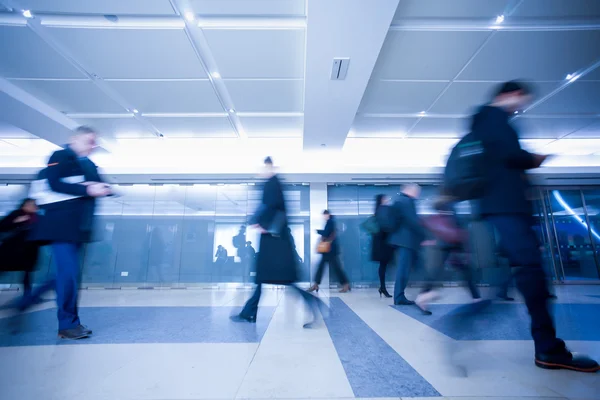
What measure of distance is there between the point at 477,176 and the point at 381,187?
7.48 meters

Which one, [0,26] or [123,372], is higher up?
[0,26]

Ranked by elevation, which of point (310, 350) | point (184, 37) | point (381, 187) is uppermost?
point (184, 37)

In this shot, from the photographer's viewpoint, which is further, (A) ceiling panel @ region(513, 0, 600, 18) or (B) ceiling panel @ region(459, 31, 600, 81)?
(B) ceiling panel @ region(459, 31, 600, 81)

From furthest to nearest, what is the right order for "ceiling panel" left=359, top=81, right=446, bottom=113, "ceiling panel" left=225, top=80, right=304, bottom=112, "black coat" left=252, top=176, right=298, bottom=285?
"ceiling panel" left=359, top=81, right=446, bottom=113 < "ceiling panel" left=225, top=80, right=304, bottom=112 < "black coat" left=252, top=176, right=298, bottom=285

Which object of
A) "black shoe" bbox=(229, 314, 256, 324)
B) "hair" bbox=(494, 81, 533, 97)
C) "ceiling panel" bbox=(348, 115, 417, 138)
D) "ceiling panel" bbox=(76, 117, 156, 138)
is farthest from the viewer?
"ceiling panel" bbox=(348, 115, 417, 138)

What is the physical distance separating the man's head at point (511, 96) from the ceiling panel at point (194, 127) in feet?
17.0

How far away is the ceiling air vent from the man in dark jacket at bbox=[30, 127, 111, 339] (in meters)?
3.27

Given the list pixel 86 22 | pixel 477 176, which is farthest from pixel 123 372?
pixel 86 22

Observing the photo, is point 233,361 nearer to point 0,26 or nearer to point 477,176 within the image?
point 477,176

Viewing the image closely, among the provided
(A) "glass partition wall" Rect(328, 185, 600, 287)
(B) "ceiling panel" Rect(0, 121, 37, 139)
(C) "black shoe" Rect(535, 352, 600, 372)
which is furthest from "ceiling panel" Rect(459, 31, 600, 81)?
(B) "ceiling panel" Rect(0, 121, 37, 139)

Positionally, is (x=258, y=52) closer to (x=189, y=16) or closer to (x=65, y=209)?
(x=189, y=16)

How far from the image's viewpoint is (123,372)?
5.69ft

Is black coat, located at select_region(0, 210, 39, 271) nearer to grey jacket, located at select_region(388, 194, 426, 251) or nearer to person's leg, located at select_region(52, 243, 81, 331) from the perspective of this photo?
person's leg, located at select_region(52, 243, 81, 331)

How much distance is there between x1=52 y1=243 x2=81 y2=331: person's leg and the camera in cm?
248
